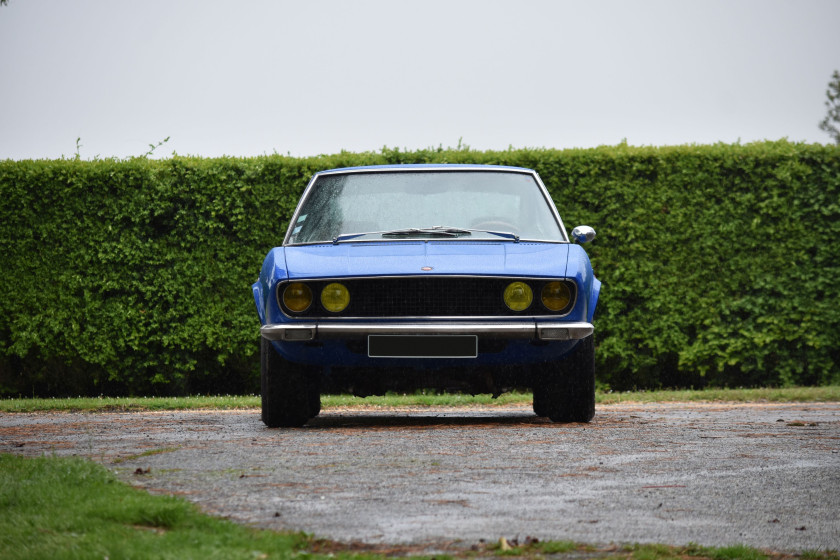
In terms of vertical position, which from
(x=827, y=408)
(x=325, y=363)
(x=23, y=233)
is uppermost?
(x=23, y=233)

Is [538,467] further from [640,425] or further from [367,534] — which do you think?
[640,425]

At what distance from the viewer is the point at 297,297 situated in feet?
22.5

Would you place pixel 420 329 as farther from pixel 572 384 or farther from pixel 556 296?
pixel 572 384

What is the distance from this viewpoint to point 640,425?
767 cm

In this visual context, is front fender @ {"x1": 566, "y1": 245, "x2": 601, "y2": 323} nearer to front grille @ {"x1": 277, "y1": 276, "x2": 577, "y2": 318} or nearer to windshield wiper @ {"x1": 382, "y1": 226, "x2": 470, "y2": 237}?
front grille @ {"x1": 277, "y1": 276, "x2": 577, "y2": 318}

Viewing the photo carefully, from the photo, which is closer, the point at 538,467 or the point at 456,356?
the point at 538,467

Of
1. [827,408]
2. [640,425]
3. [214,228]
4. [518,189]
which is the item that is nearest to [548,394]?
[640,425]

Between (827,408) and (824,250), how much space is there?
3687mm

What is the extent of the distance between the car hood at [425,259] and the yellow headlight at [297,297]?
0.09 meters

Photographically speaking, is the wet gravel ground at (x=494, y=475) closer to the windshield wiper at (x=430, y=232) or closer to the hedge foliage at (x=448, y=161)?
the windshield wiper at (x=430, y=232)

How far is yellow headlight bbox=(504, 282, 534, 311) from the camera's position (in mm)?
6840

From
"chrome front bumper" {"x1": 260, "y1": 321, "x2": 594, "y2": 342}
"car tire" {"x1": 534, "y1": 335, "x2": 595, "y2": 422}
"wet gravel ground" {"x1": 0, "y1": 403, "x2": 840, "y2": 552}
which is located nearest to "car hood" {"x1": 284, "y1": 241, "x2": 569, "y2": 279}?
"chrome front bumper" {"x1": 260, "y1": 321, "x2": 594, "y2": 342}

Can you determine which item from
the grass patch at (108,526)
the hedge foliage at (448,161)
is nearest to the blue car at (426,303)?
the grass patch at (108,526)

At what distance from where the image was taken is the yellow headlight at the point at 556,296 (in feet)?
22.6
